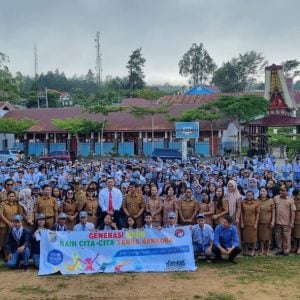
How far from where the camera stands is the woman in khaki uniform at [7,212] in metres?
9.84

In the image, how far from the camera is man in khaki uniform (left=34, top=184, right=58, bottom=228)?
10.1 meters

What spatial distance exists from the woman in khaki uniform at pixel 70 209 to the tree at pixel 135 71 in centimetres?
6845

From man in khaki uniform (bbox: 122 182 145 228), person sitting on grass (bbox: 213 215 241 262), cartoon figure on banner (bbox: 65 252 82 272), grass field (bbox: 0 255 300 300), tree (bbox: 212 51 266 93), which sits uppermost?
tree (bbox: 212 51 266 93)

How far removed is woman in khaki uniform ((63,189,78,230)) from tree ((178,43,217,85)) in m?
80.6

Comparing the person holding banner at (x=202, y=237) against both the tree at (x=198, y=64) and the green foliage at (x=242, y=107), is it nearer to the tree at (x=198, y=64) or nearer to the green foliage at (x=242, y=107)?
the green foliage at (x=242, y=107)

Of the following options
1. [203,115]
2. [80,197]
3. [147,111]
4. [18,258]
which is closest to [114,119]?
[147,111]

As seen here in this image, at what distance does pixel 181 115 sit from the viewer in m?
38.1

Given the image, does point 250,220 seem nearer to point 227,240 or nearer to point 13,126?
point 227,240

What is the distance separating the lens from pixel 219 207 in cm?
1012

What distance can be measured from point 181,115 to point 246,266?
29.4 metres

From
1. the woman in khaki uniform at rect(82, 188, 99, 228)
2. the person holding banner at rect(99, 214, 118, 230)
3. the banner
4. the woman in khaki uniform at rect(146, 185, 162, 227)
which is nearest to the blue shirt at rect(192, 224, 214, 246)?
the banner

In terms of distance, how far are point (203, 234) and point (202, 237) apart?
0.23 ft

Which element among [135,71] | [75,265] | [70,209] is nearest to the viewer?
[75,265]

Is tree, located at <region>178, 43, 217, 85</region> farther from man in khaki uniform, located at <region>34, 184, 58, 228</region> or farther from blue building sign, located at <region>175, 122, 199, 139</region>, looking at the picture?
man in khaki uniform, located at <region>34, 184, 58, 228</region>
